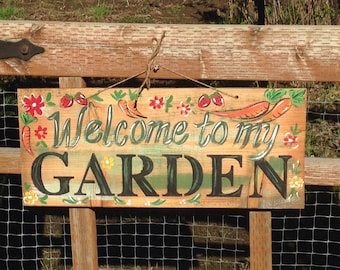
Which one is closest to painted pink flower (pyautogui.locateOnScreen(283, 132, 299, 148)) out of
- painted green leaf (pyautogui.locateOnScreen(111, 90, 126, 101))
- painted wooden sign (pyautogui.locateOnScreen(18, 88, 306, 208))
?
painted wooden sign (pyautogui.locateOnScreen(18, 88, 306, 208))

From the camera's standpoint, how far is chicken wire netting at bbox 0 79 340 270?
4359mm

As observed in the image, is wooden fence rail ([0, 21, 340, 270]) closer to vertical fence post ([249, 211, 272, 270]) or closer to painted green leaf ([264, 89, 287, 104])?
painted green leaf ([264, 89, 287, 104])

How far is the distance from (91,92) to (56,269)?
182 cm

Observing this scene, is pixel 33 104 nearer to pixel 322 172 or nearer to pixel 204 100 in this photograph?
pixel 204 100

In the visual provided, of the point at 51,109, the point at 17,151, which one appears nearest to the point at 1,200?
the point at 17,151

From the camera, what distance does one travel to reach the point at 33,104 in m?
2.88

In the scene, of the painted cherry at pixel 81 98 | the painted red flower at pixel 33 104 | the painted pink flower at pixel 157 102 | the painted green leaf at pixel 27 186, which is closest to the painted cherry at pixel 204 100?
the painted pink flower at pixel 157 102

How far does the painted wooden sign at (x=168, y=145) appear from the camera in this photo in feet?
9.16

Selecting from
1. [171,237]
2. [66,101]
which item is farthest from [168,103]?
[171,237]

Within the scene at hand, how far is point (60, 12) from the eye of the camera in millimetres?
7273

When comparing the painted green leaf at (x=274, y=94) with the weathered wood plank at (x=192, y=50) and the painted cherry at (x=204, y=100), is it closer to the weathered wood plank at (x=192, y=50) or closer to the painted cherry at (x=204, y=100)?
the weathered wood plank at (x=192, y=50)

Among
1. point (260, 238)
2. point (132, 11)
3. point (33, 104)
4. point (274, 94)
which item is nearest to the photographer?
point (274, 94)

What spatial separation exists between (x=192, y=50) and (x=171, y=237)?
1.95 meters

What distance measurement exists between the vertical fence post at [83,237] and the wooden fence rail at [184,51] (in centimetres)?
51
